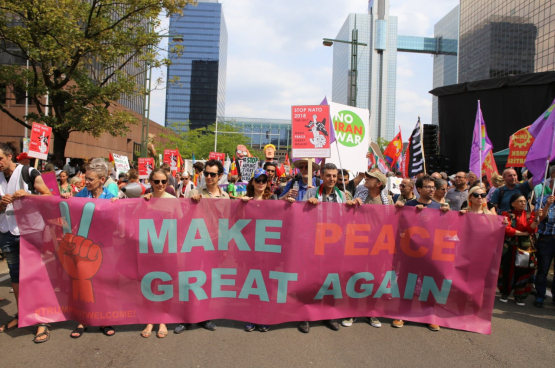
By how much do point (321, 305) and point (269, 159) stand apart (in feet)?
14.7

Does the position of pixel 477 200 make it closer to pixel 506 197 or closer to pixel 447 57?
pixel 506 197

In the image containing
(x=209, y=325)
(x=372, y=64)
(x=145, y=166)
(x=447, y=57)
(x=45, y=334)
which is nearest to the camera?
(x=45, y=334)

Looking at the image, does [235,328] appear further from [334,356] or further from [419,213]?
[419,213]

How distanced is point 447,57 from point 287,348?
13193 centimetres

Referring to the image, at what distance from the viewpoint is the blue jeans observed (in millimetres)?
5484

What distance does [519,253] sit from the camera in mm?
5594

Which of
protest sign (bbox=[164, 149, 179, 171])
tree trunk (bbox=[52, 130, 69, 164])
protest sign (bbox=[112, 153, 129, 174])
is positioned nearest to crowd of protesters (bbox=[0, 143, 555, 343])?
protest sign (bbox=[112, 153, 129, 174])

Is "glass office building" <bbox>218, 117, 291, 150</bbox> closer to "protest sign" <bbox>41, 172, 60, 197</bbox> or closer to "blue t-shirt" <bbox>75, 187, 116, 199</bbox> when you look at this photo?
"protest sign" <bbox>41, 172, 60, 197</bbox>

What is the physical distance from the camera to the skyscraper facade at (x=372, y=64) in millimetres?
47062

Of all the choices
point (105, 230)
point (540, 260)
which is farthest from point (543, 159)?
point (105, 230)

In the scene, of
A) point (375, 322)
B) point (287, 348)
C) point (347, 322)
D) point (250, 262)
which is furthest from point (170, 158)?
point (287, 348)

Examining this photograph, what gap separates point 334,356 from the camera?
375 cm

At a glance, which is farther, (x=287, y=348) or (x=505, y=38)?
(x=505, y=38)

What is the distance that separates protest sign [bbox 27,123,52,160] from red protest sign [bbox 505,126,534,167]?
9757 mm
